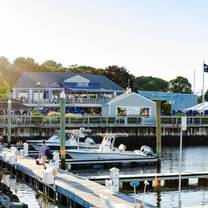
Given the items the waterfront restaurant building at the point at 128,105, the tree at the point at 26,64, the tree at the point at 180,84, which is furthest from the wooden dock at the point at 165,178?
the tree at the point at 180,84

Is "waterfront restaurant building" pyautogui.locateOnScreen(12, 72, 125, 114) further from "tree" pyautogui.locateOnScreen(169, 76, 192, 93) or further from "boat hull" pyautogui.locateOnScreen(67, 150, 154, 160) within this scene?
"tree" pyautogui.locateOnScreen(169, 76, 192, 93)

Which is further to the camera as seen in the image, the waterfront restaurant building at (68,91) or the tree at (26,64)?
the tree at (26,64)

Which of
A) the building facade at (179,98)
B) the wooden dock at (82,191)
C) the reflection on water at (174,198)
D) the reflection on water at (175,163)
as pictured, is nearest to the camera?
the wooden dock at (82,191)

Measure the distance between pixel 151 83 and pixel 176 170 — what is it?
99.1 m

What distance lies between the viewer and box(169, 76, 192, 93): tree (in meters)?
135

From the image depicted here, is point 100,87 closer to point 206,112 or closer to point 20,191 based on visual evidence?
point 206,112

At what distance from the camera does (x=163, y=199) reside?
85.8 feet

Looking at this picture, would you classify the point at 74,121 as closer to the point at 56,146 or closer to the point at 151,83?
the point at 56,146

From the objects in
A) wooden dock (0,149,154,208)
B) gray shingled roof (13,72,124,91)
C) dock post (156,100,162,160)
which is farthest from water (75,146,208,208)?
gray shingled roof (13,72,124,91)

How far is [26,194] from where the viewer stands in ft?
88.7

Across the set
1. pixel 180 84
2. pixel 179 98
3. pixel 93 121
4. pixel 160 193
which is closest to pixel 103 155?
pixel 160 193

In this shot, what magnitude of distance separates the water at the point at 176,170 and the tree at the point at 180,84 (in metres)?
81.6

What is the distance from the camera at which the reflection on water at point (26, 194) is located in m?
24.8

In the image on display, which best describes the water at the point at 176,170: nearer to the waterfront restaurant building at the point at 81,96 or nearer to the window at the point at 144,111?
the window at the point at 144,111
